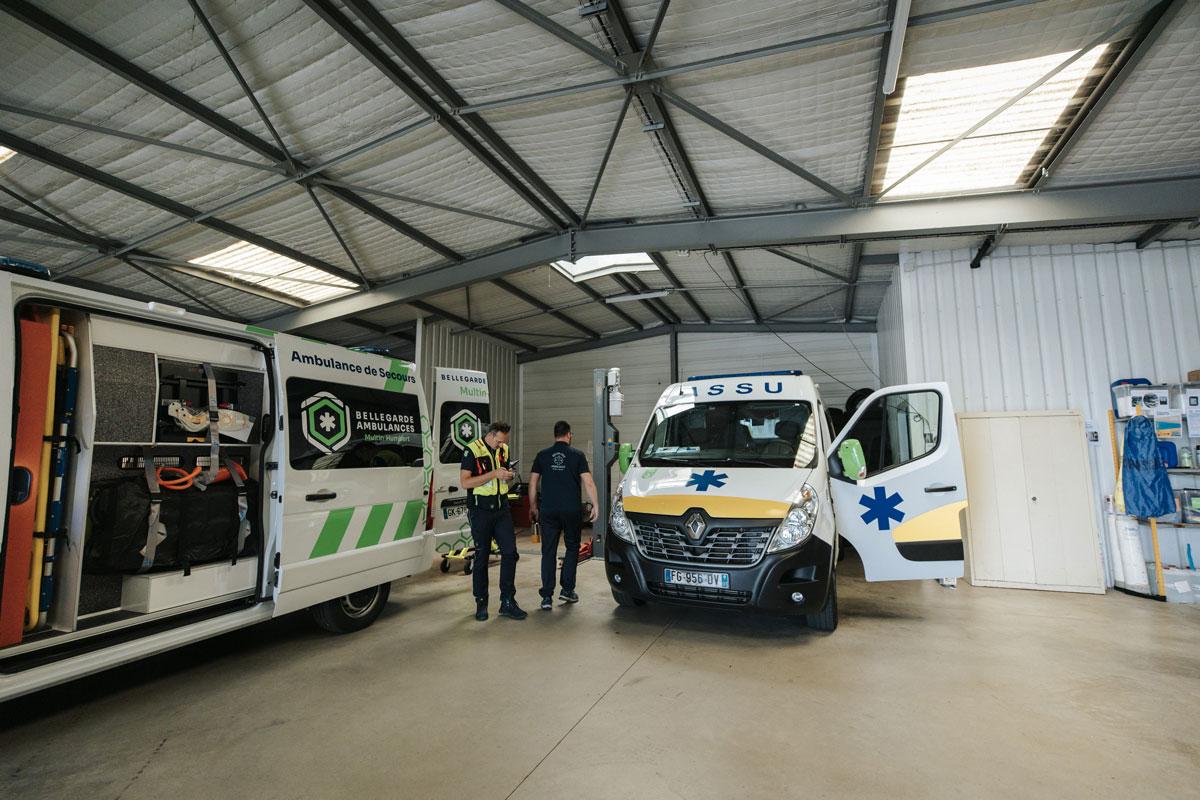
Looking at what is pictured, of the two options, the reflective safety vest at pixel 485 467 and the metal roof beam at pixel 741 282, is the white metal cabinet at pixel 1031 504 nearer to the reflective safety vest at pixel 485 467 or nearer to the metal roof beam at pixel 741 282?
the metal roof beam at pixel 741 282

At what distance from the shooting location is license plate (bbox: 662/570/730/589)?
362 cm

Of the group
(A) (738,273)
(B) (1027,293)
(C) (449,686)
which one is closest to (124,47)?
(C) (449,686)

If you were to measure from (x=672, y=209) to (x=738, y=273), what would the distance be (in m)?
2.66

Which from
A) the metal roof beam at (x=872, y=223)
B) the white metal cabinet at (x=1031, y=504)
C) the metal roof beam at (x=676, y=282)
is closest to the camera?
the metal roof beam at (x=872, y=223)

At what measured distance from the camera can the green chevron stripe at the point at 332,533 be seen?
3605 millimetres

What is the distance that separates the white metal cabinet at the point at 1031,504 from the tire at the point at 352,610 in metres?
5.65

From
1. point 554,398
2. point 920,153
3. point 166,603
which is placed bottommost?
point 166,603

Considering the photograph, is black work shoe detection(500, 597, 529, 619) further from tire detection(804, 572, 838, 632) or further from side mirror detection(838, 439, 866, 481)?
side mirror detection(838, 439, 866, 481)

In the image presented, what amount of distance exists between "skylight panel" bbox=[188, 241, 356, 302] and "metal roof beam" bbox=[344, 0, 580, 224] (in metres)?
3.63

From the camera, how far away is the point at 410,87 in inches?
172

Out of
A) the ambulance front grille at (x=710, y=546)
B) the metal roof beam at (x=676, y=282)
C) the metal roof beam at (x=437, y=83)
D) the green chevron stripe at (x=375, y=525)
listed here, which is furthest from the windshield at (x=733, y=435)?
the metal roof beam at (x=676, y=282)

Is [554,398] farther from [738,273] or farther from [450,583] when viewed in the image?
[450,583]

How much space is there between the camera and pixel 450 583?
18.8 ft

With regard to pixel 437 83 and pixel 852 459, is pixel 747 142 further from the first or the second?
pixel 852 459
